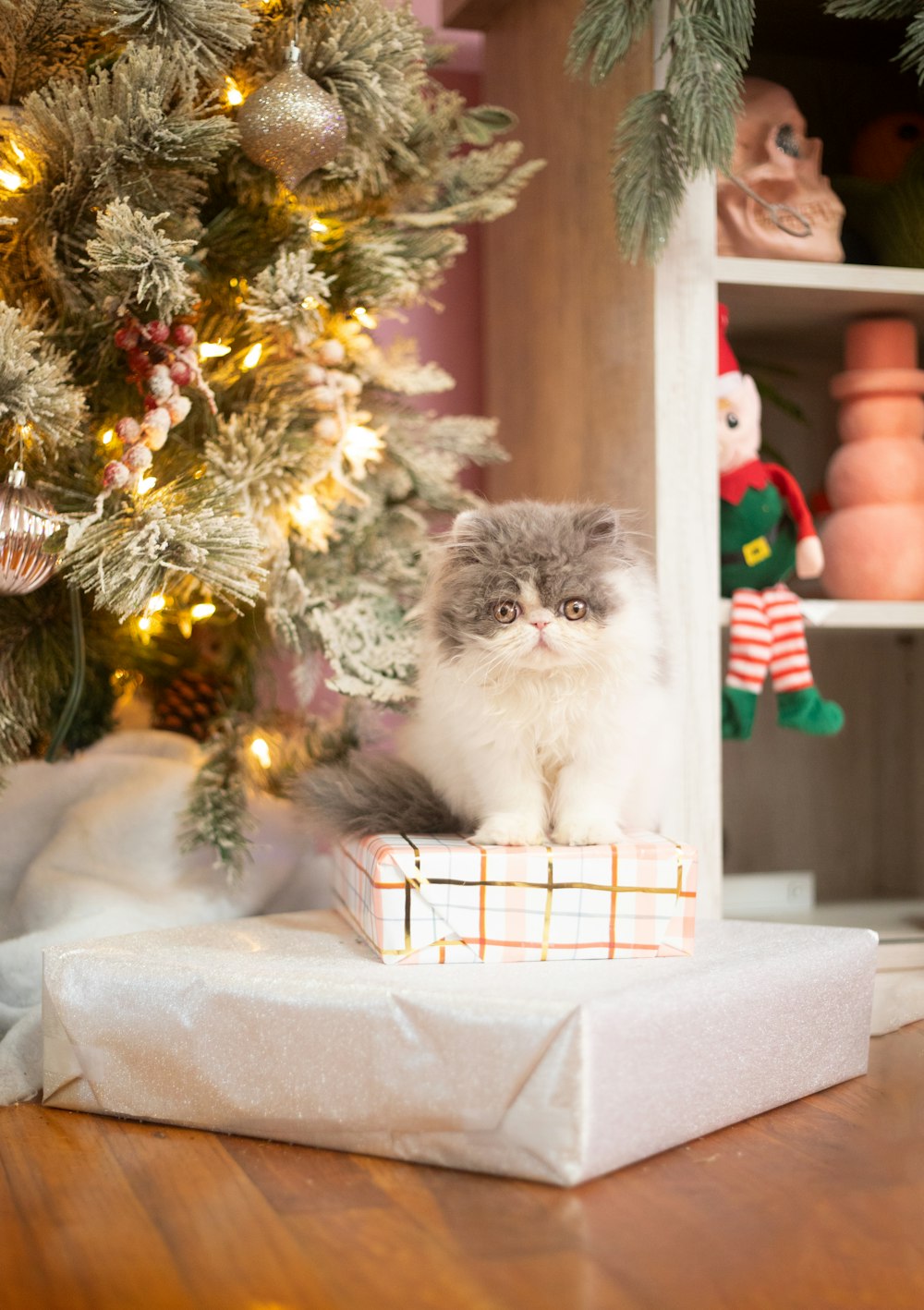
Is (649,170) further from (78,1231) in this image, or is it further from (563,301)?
(78,1231)

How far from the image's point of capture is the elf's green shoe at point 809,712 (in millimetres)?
1261

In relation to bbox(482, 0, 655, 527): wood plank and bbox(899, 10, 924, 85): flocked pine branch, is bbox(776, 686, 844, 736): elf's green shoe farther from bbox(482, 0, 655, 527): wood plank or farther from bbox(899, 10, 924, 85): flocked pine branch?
bbox(899, 10, 924, 85): flocked pine branch

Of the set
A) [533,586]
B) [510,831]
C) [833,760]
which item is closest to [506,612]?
[533,586]

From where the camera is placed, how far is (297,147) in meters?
1.00

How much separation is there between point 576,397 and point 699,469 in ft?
0.72

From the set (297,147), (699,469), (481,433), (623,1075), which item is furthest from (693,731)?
(297,147)

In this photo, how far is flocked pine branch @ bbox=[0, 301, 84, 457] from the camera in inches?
35.6

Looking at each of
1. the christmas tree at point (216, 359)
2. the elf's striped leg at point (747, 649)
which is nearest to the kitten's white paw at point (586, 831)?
the christmas tree at point (216, 359)

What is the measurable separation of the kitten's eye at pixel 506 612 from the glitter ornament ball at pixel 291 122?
0.41 metres

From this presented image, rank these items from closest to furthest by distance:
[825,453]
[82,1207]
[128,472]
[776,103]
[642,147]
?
[82,1207], [128,472], [642,147], [776,103], [825,453]

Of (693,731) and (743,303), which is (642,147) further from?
(693,731)

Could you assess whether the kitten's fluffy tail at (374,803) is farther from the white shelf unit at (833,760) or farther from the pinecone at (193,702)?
the white shelf unit at (833,760)

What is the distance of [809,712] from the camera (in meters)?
1.26

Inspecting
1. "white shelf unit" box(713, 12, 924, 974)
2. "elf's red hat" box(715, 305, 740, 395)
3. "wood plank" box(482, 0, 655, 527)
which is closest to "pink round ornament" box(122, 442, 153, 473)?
"wood plank" box(482, 0, 655, 527)
